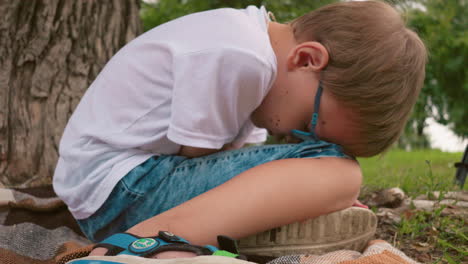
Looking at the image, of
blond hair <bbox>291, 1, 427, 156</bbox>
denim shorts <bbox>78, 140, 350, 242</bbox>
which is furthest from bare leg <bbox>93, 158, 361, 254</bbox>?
blond hair <bbox>291, 1, 427, 156</bbox>

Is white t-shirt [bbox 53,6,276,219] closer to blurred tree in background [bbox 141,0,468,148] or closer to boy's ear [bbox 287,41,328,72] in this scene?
boy's ear [bbox 287,41,328,72]

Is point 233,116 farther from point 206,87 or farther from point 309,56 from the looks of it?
point 309,56

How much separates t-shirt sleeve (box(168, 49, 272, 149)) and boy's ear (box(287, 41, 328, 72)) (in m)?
0.12

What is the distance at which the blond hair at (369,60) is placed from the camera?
5.08 ft

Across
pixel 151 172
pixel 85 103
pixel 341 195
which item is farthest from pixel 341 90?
pixel 85 103

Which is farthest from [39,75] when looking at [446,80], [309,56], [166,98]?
[446,80]

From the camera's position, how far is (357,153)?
67.6 inches

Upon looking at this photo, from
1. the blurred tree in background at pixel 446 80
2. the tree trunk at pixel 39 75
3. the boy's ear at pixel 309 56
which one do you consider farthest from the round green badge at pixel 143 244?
the blurred tree in background at pixel 446 80

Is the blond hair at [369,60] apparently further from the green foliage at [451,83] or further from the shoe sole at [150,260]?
the green foliage at [451,83]

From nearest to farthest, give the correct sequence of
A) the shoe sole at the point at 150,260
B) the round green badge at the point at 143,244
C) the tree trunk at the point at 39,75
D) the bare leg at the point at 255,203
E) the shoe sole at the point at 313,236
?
the shoe sole at the point at 150,260 → the round green badge at the point at 143,244 → the bare leg at the point at 255,203 → the shoe sole at the point at 313,236 → the tree trunk at the point at 39,75

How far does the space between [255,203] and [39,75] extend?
161cm

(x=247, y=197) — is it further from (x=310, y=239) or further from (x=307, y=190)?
(x=310, y=239)

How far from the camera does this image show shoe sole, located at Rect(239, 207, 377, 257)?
1.50 metres

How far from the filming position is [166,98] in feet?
5.08
